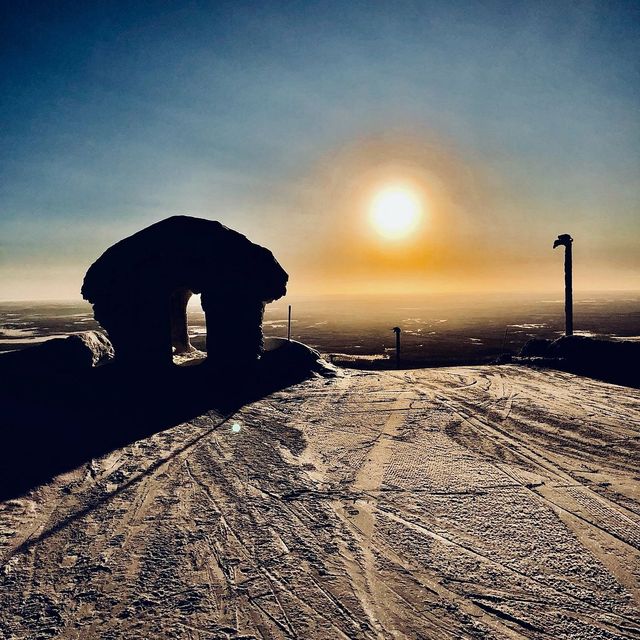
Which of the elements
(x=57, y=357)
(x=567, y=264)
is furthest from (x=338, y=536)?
(x=567, y=264)

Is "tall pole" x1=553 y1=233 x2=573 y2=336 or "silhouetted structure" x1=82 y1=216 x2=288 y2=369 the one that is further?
"tall pole" x1=553 y1=233 x2=573 y2=336

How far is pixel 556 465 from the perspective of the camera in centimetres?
697

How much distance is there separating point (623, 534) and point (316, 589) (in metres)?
3.98

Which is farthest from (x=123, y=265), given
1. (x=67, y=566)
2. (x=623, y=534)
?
(x=623, y=534)

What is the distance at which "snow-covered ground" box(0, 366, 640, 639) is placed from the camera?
376 cm

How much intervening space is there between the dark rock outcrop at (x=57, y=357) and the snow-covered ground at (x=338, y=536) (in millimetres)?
6632

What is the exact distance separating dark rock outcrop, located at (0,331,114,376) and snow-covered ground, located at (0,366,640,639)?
6632 millimetres

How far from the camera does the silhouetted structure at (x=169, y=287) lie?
507 inches

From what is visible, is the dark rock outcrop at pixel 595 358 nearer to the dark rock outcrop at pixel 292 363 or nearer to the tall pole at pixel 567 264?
the tall pole at pixel 567 264

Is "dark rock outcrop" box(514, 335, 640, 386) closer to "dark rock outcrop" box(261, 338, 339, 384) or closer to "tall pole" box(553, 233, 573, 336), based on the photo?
"tall pole" box(553, 233, 573, 336)

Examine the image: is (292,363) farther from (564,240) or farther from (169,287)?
(564,240)

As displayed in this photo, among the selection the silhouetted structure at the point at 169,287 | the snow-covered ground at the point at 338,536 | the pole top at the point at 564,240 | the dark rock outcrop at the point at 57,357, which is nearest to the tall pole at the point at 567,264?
the pole top at the point at 564,240

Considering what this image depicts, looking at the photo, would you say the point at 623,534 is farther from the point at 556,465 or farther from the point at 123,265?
the point at 123,265

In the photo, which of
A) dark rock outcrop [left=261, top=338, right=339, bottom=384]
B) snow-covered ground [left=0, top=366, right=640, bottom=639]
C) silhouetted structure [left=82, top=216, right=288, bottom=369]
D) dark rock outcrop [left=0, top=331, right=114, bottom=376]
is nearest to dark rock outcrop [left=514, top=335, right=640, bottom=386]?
snow-covered ground [left=0, top=366, right=640, bottom=639]
